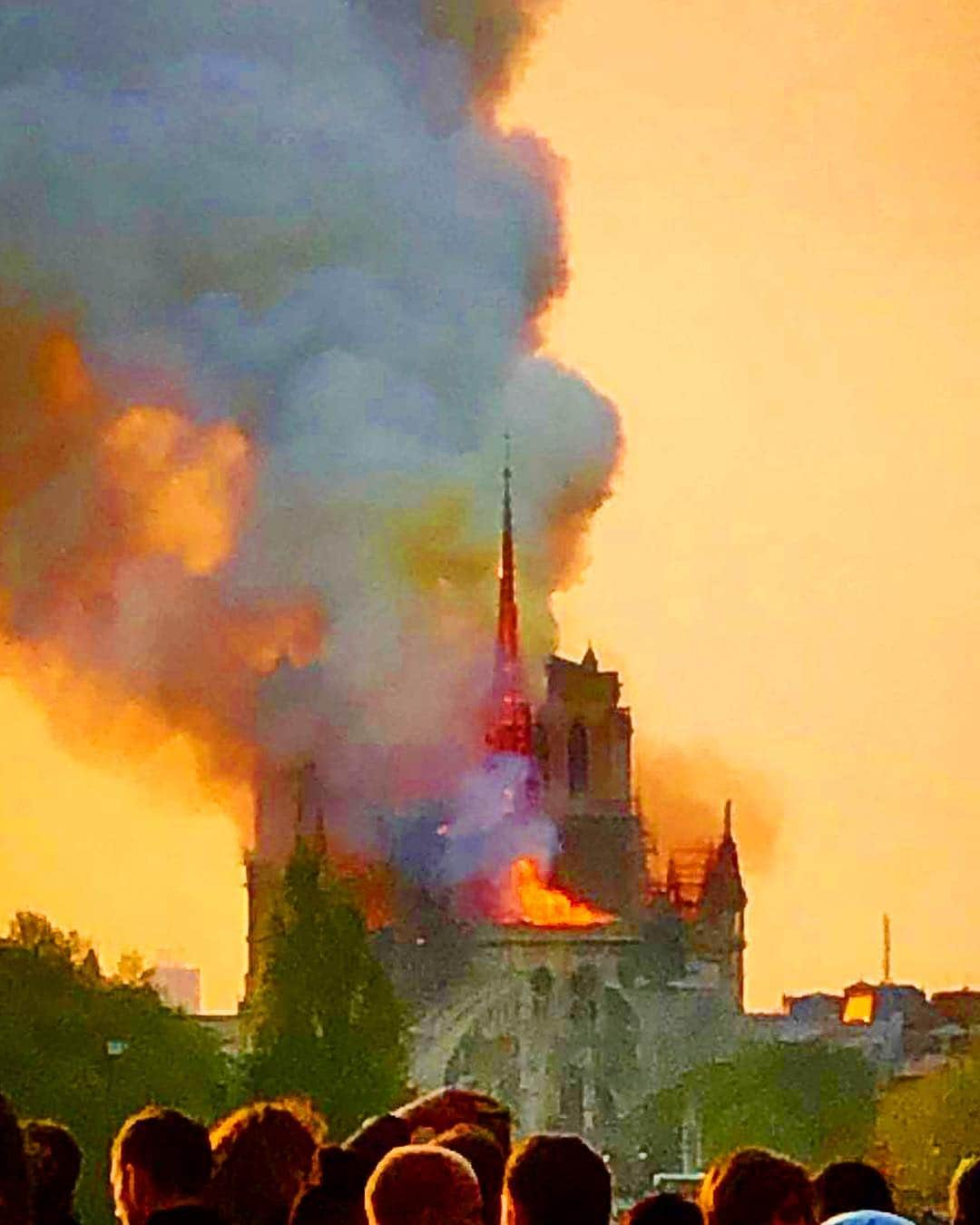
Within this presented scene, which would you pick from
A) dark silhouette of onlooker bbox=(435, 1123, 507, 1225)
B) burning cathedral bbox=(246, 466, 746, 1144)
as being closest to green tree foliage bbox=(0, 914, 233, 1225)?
burning cathedral bbox=(246, 466, 746, 1144)

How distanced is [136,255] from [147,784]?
8.92ft

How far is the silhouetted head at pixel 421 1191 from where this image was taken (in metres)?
4.40

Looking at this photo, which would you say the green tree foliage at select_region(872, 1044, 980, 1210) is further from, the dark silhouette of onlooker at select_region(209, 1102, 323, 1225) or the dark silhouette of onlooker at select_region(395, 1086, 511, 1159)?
the dark silhouette of onlooker at select_region(209, 1102, 323, 1225)

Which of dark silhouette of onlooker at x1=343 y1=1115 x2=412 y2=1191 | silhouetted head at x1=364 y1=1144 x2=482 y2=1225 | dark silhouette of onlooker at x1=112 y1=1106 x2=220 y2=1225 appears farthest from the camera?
dark silhouette of onlooker at x1=343 y1=1115 x2=412 y2=1191

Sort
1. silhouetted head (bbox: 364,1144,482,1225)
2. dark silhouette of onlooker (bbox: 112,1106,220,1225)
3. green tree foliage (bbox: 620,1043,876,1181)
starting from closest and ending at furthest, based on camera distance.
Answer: silhouetted head (bbox: 364,1144,482,1225), dark silhouette of onlooker (bbox: 112,1106,220,1225), green tree foliage (bbox: 620,1043,876,1181)

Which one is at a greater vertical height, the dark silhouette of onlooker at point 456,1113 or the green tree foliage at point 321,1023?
the green tree foliage at point 321,1023

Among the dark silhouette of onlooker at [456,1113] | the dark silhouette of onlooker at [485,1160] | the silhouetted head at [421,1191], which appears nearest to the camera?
the silhouetted head at [421,1191]

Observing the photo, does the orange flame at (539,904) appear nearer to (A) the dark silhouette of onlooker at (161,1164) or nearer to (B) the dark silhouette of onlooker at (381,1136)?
(B) the dark silhouette of onlooker at (381,1136)

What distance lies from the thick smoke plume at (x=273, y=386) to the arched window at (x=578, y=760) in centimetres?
48

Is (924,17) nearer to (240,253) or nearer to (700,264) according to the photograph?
(700,264)

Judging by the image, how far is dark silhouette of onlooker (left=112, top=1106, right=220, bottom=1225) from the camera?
16.5 ft

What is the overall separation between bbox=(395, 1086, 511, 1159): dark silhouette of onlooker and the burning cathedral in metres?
8.64

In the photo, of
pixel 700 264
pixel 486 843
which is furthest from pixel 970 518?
pixel 486 843

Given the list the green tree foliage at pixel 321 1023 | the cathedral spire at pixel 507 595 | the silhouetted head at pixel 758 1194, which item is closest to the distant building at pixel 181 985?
the green tree foliage at pixel 321 1023
